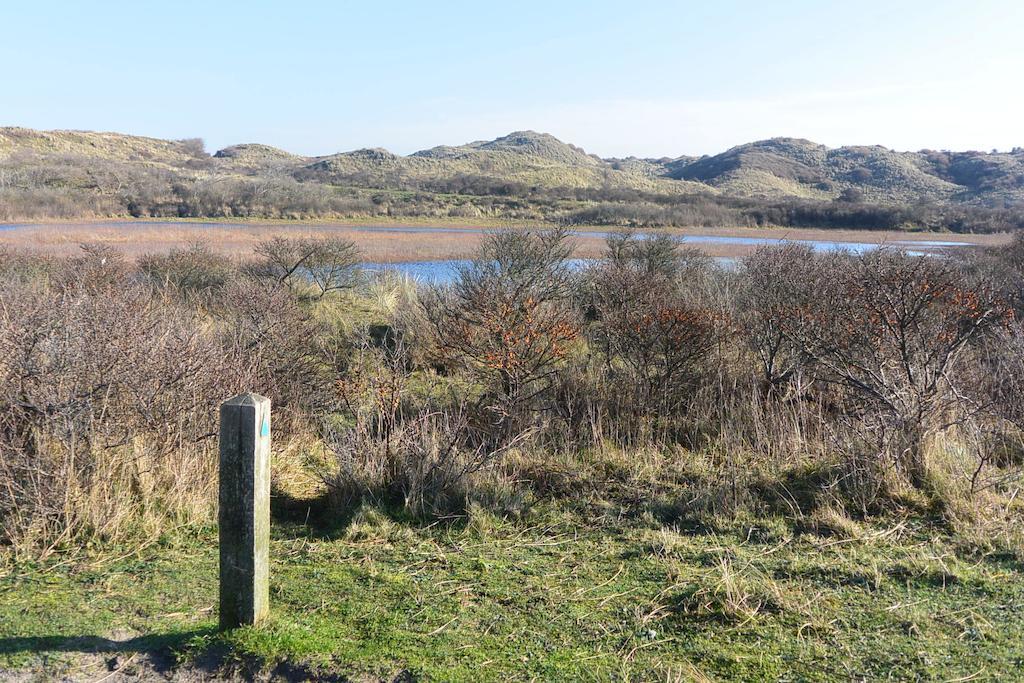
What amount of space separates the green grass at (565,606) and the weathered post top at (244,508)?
16 centimetres

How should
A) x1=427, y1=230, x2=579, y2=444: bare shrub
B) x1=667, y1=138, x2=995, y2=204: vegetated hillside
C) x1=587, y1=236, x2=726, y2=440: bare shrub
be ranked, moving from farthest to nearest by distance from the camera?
x1=667, y1=138, x2=995, y2=204: vegetated hillside < x1=587, y1=236, x2=726, y2=440: bare shrub < x1=427, y1=230, x2=579, y2=444: bare shrub

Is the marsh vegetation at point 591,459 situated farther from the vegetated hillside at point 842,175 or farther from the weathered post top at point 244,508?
the vegetated hillside at point 842,175

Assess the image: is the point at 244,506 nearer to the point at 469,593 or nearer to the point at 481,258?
the point at 469,593

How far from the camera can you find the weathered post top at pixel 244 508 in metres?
3.30

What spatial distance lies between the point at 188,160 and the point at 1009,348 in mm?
117605

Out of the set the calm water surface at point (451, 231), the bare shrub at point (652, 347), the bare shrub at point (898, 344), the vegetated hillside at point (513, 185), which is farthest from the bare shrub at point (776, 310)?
the vegetated hillside at point (513, 185)

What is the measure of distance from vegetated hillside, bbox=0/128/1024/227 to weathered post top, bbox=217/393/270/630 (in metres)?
38.9

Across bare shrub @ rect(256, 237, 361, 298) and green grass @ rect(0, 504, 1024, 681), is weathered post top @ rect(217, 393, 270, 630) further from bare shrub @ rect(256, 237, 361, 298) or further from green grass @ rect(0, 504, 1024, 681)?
bare shrub @ rect(256, 237, 361, 298)

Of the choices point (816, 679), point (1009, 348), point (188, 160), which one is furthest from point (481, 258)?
point (188, 160)

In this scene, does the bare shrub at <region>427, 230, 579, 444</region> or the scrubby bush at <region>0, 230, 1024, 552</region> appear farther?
the bare shrub at <region>427, 230, 579, 444</region>

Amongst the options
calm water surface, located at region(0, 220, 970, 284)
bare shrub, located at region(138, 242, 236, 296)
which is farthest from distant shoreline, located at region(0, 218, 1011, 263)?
bare shrub, located at region(138, 242, 236, 296)

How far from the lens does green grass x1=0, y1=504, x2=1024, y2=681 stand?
3.33 m

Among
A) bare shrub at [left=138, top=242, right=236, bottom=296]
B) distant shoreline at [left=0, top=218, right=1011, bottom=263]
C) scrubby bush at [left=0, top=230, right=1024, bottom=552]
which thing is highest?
distant shoreline at [left=0, top=218, right=1011, bottom=263]

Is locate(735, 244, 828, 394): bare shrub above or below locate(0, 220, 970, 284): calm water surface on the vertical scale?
below
